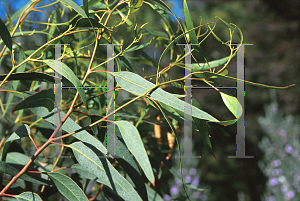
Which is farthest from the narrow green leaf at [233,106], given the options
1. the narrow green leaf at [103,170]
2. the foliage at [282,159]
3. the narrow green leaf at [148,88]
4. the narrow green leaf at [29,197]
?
the foliage at [282,159]

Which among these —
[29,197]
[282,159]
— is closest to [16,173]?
[29,197]

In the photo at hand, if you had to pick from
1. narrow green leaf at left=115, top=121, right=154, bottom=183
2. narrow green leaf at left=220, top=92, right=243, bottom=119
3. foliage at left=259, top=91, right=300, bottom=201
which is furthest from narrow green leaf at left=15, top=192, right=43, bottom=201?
foliage at left=259, top=91, right=300, bottom=201

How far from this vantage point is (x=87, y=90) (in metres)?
0.42

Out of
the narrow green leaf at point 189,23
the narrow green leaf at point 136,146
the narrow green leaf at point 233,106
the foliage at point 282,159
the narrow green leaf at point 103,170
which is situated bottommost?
the foliage at point 282,159

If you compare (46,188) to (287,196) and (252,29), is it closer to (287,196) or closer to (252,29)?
(287,196)

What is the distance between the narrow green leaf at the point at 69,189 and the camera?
29 centimetres

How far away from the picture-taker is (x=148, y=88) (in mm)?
271

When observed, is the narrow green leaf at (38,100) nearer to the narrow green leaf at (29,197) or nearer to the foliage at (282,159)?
the narrow green leaf at (29,197)

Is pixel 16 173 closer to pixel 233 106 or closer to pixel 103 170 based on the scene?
pixel 103 170

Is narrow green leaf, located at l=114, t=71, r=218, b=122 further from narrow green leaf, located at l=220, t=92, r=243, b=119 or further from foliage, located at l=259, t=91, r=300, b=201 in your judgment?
foliage, located at l=259, t=91, r=300, b=201

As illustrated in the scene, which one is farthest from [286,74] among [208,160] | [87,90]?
[87,90]

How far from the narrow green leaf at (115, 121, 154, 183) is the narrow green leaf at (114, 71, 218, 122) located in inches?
1.7

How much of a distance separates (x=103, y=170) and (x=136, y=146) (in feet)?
0.22

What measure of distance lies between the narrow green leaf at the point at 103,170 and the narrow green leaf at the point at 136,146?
0.16 feet
